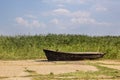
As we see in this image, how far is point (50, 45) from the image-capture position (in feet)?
119

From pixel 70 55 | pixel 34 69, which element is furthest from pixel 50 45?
pixel 34 69

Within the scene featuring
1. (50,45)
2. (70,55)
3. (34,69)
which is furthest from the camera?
(50,45)

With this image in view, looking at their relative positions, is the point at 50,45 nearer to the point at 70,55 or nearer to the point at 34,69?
the point at 70,55

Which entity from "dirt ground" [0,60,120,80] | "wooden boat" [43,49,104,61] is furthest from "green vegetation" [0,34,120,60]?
"dirt ground" [0,60,120,80]

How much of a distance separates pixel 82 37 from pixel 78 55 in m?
15.7

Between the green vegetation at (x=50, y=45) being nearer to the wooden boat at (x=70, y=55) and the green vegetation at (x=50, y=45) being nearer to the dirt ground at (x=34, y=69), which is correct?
the wooden boat at (x=70, y=55)

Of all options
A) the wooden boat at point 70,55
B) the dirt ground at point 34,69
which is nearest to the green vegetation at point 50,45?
the wooden boat at point 70,55

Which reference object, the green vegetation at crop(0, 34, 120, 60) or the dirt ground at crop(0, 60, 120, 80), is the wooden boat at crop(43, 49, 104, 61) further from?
the dirt ground at crop(0, 60, 120, 80)

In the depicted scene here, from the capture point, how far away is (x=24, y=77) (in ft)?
42.2

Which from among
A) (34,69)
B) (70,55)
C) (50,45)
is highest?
(50,45)

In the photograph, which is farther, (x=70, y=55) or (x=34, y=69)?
(x=70, y=55)

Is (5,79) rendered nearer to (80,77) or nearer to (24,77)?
(24,77)

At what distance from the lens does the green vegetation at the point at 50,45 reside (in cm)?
2853

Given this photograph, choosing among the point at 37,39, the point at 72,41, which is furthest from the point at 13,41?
the point at 72,41
